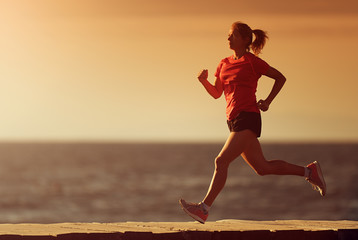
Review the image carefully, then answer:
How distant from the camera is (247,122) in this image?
9.12 m

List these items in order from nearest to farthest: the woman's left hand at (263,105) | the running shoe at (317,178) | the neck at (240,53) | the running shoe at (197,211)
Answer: the woman's left hand at (263,105) < the running shoe at (197,211) < the neck at (240,53) < the running shoe at (317,178)

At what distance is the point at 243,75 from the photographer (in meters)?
9.12

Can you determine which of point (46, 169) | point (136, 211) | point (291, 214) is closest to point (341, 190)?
point (291, 214)

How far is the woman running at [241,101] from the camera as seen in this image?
9133 millimetres

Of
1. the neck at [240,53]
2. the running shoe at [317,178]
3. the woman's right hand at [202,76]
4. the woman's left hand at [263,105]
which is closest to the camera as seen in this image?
the woman's left hand at [263,105]

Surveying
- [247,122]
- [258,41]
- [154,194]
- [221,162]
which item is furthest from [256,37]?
[154,194]

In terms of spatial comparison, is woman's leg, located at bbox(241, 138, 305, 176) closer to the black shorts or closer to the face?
the black shorts

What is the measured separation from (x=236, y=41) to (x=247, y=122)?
0.86m

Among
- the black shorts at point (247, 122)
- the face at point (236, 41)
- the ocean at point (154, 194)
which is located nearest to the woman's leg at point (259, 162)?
the black shorts at point (247, 122)

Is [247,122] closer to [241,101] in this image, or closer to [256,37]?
[241,101]

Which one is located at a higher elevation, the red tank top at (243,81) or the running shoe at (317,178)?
the red tank top at (243,81)

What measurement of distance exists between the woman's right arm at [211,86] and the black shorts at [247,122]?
418 mm

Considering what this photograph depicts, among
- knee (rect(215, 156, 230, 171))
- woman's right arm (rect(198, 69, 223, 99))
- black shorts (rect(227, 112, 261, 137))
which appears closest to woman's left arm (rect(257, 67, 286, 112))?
black shorts (rect(227, 112, 261, 137))

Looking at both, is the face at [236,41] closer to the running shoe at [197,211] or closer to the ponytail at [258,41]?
the ponytail at [258,41]
